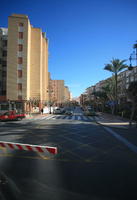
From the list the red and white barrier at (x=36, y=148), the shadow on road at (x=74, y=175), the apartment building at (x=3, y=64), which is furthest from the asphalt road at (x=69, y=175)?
the apartment building at (x=3, y=64)

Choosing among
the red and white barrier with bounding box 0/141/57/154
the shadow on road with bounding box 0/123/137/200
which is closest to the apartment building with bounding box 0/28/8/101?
the shadow on road with bounding box 0/123/137/200

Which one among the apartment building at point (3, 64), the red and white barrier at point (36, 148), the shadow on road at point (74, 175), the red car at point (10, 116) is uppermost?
the apartment building at point (3, 64)

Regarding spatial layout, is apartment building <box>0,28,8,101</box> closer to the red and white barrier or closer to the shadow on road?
the shadow on road

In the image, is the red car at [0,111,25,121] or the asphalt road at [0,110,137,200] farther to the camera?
the red car at [0,111,25,121]

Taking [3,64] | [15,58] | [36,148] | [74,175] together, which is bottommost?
[74,175]

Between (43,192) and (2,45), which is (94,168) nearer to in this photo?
(43,192)

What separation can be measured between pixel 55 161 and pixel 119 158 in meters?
2.61

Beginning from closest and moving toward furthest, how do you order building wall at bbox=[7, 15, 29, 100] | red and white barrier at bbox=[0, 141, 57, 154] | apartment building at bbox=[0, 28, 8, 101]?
red and white barrier at bbox=[0, 141, 57, 154] → building wall at bbox=[7, 15, 29, 100] → apartment building at bbox=[0, 28, 8, 101]

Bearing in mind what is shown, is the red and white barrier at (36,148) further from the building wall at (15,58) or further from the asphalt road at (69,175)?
the building wall at (15,58)

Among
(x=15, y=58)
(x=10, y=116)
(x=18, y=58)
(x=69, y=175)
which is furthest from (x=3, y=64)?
(x=69, y=175)

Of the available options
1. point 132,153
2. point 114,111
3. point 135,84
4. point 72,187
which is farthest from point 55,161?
point 114,111

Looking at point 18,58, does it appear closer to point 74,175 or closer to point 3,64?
point 3,64

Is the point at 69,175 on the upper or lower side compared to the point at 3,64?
lower

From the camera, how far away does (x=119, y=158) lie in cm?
587
